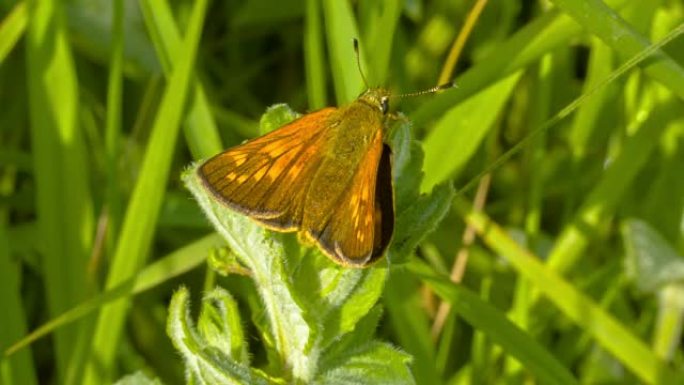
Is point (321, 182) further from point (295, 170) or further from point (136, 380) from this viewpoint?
point (136, 380)

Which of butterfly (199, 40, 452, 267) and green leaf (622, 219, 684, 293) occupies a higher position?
butterfly (199, 40, 452, 267)

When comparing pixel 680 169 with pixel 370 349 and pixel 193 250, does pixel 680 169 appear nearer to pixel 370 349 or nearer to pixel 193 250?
pixel 193 250

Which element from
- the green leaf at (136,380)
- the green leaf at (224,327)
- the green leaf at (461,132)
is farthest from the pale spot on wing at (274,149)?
the green leaf at (461,132)

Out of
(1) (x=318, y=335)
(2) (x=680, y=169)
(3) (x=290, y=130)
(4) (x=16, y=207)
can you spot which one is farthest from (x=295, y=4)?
(1) (x=318, y=335)

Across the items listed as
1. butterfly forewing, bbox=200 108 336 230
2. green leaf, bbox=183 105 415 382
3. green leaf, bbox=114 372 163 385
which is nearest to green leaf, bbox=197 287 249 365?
green leaf, bbox=183 105 415 382

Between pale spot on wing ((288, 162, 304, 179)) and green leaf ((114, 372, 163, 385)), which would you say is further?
green leaf ((114, 372, 163, 385))

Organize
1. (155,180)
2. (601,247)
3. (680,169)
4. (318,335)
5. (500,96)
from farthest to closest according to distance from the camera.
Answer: (601,247) < (680,169) < (500,96) < (155,180) < (318,335)

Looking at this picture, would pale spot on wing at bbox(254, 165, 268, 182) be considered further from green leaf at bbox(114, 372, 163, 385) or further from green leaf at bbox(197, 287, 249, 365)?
green leaf at bbox(114, 372, 163, 385)

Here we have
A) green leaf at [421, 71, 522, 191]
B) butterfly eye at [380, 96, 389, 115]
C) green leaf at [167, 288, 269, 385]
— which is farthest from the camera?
green leaf at [421, 71, 522, 191]
